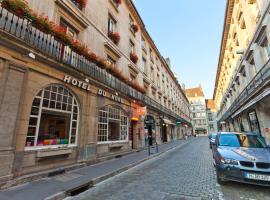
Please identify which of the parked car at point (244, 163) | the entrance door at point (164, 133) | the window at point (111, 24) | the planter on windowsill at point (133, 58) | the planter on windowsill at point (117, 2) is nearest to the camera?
the parked car at point (244, 163)

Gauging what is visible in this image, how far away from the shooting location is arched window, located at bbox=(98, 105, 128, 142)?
35.0 ft

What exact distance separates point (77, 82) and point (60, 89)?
3.12ft

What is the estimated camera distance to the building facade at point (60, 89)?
5.61m

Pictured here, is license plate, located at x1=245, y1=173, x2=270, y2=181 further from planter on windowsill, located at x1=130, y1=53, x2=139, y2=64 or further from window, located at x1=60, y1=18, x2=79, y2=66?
planter on windowsill, located at x1=130, y1=53, x2=139, y2=64

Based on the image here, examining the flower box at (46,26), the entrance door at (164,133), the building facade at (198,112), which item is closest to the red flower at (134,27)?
the flower box at (46,26)

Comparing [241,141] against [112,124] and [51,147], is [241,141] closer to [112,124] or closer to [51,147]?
[51,147]

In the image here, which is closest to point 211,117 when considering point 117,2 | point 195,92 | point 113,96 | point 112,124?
point 195,92

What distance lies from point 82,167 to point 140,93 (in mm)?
10501

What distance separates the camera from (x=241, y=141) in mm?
5926

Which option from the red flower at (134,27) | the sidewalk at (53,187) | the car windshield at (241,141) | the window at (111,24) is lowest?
the sidewalk at (53,187)

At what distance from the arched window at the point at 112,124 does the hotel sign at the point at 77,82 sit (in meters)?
2.25

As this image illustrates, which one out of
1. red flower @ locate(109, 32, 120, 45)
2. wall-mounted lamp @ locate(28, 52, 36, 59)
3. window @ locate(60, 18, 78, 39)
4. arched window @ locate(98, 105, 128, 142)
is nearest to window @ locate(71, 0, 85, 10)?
window @ locate(60, 18, 78, 39)

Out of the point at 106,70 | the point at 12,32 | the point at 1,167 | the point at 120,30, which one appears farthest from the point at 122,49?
the point at 1,167

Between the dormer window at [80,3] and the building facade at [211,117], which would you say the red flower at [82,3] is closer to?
the dormer window at [80,3]
